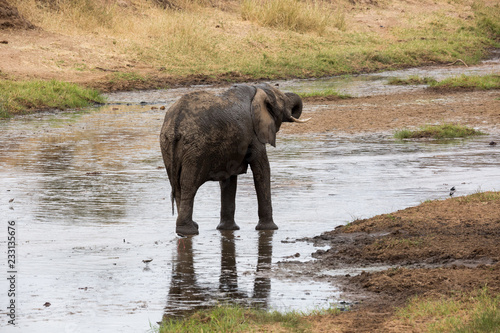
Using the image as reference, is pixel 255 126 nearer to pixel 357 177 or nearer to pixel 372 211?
pixel 372 211

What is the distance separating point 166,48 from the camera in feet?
80.2

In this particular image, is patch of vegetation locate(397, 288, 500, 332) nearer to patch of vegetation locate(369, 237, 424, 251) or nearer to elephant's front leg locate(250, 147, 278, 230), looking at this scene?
patch of vegetation locate(369, 237, 424, 251)

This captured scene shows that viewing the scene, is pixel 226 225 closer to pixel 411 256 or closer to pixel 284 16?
pixel 411 256

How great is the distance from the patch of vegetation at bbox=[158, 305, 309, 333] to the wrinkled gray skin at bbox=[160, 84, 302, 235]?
7.88ft

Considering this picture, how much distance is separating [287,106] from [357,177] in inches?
96.6

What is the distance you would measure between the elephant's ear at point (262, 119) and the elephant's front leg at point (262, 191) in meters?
0.15

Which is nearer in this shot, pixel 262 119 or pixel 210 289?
pixel 210 289

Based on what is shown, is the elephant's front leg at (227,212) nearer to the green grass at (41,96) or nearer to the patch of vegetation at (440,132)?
the patch of vegetation at (440,132)

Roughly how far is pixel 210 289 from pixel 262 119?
7.91 feet

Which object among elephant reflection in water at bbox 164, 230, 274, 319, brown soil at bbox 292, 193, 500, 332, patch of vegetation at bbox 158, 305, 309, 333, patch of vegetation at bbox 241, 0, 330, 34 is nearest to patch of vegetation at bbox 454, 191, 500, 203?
brown soil at bbox 292, 193, 500, 332

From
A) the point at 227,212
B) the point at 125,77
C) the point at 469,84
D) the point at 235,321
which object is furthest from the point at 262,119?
the point at 125,77

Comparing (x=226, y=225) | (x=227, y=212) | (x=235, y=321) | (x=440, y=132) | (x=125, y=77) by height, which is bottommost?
(x=125, y=77)

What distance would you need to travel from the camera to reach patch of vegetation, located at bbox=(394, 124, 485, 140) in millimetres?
13539

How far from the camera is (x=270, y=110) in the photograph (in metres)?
7.89
